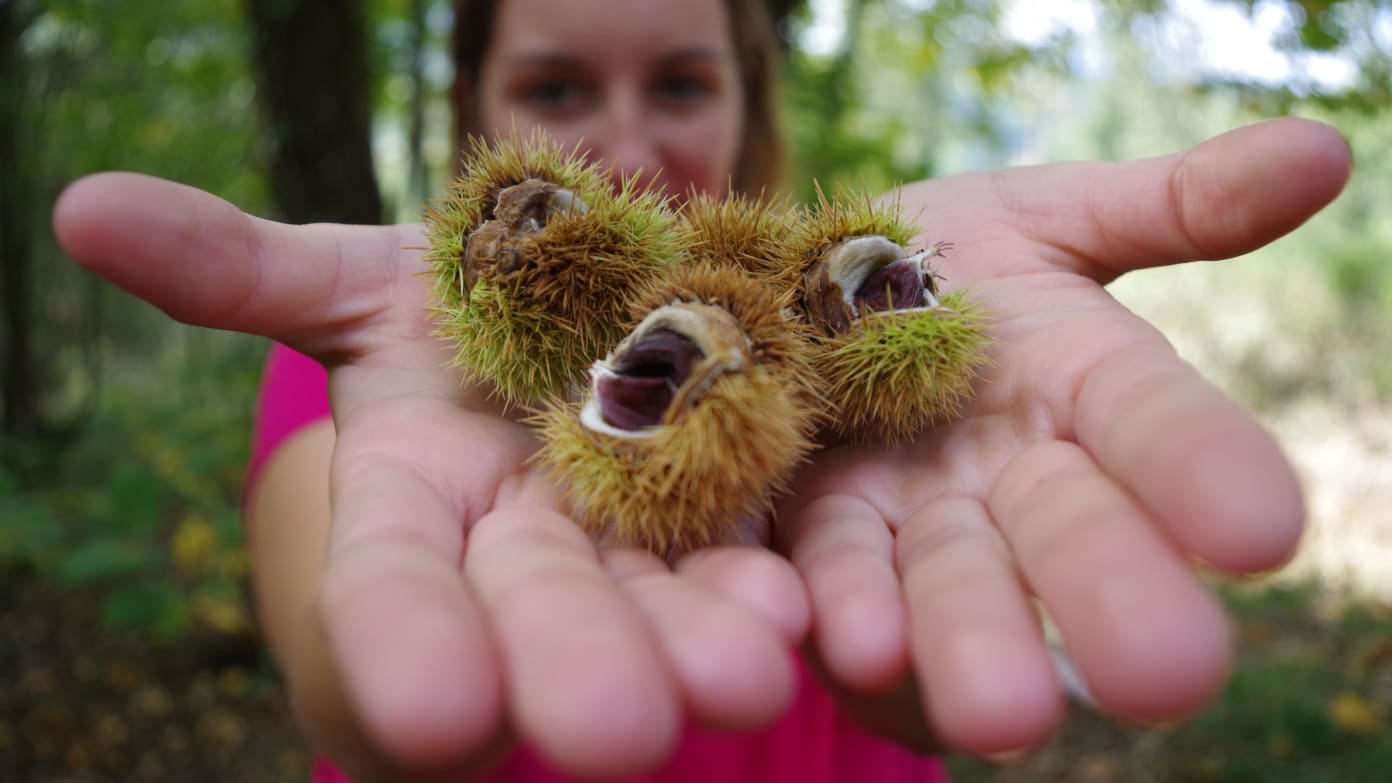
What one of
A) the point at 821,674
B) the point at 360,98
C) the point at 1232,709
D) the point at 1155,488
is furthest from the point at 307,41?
the point at 1232,709

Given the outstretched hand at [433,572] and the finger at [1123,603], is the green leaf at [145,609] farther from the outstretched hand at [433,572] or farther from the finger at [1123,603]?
the finger at [1123,603]

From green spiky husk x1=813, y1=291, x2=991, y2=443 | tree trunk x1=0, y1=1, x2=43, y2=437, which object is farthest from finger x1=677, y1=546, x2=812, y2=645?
tree trunk x1=0, y1=1, x2=43, y2=437

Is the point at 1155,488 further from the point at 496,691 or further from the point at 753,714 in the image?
the point at 496,691

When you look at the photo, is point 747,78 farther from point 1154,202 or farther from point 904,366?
point 904,366

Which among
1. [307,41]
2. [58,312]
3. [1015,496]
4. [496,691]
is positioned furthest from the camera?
[58,312]

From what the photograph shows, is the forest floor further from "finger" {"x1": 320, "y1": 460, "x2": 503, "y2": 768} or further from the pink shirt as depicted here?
"finger" {"x1": 320, "y1": 460, "x2": 503, "y2": 768}

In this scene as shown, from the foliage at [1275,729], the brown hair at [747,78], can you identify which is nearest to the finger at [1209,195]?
the brown hair at [747,78]
